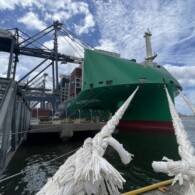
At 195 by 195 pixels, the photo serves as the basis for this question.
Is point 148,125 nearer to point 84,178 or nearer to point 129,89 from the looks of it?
point 129,89

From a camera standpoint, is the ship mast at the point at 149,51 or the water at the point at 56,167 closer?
the water at the point at 56,167

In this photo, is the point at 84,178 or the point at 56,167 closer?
the point at 84,178

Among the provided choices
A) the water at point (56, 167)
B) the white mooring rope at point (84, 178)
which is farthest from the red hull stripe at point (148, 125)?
the white mooring rope at point (84, 178)

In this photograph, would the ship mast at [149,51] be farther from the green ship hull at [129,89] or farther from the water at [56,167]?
the water at [56,167]

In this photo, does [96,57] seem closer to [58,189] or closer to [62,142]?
[62,142]

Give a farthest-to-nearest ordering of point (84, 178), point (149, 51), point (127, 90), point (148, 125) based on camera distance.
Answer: point (149, 51) → point (148, 125) → point (127, 90) → point (84, 178)

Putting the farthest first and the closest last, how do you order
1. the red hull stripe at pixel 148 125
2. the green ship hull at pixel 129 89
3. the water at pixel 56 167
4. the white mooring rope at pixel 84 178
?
the red hull stripe at pixel 148 125 → the green ship hull at pixel 129 89 → the water at pixel 56 167 → the white mooring rope at pixel 84 178

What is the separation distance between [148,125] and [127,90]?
17.6ft

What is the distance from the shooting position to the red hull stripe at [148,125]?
22.2 m

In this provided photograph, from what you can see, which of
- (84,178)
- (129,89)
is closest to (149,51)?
(129,89)

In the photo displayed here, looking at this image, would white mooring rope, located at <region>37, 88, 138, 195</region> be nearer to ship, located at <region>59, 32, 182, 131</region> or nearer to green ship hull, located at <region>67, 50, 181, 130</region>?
ship, located at <region>59, 32, 182, 131</region>


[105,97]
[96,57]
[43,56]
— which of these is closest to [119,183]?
[105,97]

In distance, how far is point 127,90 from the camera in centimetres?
2167

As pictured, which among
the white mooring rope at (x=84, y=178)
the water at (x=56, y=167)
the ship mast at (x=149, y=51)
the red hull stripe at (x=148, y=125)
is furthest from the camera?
the ship mast at (x=149, y=51)
